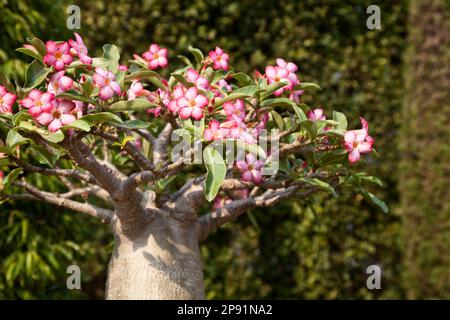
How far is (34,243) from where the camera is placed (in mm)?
2471

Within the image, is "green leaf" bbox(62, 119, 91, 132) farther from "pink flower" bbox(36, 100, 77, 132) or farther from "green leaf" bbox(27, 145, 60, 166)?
"green leaf" bbox(27, 145, 60, 166)

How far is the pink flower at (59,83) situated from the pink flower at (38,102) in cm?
3


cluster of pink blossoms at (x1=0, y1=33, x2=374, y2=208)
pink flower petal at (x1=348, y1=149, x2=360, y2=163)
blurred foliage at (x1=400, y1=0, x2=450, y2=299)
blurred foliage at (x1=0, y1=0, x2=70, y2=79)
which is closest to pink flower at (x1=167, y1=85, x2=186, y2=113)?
cluster of pink blossoms at (x1=0, y1=33, x2=374, y2=208)

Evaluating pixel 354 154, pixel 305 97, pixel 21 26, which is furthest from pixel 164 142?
pixel 305 97

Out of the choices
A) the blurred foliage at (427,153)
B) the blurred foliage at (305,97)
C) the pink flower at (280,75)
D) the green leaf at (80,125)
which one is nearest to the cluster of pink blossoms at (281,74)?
the pink flower at (280,75)

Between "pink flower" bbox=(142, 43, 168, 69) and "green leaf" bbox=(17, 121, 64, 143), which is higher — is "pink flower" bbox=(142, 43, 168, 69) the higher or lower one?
the higher one

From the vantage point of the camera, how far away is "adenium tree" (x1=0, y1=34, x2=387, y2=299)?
128 cm

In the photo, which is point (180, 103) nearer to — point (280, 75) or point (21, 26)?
point (280, 75)

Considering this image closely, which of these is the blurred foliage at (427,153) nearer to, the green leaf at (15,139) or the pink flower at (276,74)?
the pink flower at (276,74)

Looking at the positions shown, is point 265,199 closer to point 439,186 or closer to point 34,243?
point 34,243

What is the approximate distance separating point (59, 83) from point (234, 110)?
1.30 ft

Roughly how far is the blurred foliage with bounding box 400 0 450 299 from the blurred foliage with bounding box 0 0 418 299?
140 mm

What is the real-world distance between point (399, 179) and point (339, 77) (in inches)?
26.7

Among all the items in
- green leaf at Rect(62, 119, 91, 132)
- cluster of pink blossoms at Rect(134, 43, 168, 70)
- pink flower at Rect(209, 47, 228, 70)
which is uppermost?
cluster of pink blossoms at Rect(134, 43, 168, 70)
